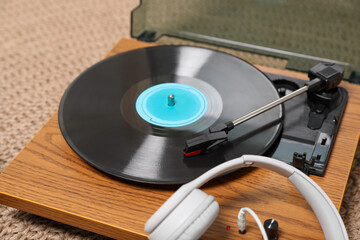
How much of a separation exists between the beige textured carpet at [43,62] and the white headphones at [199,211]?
0.75ft

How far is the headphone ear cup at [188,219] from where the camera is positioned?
0.57 meters

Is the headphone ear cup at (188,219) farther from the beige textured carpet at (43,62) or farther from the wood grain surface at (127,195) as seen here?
the beige textured carpet at (43,62)

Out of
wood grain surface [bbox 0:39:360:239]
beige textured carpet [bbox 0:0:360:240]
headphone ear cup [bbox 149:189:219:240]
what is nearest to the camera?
headphone ear cup [bbox 149:189:219:240]

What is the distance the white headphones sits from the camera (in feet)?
1.89

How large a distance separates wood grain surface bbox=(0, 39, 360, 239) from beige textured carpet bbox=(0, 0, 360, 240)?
9 cm

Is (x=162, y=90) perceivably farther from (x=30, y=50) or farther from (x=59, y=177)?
(x=30, y=50)

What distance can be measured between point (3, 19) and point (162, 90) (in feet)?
2.94

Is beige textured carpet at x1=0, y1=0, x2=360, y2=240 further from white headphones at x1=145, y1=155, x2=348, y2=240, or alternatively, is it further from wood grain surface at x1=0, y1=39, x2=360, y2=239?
white headphones at x1=145, y1=155, x2=348, y2=240

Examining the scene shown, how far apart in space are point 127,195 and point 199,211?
209 millimetres

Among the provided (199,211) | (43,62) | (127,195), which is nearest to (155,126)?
(127,195)

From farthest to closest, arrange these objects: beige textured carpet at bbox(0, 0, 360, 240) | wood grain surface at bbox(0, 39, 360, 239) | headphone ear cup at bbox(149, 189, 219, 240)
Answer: beige textured carpet at bbox(0, 0, 360, 240), wood grain surface at bbox(0, 39, 360, 239), headphone ear cup at bbox(149, 189, 219, 240)

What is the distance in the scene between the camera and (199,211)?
589 mm

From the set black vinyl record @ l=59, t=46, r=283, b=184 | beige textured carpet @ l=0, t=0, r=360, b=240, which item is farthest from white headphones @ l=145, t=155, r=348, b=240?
beige textured carpet @ l=0, t=0, r=360, b=240

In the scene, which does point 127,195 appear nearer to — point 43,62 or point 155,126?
point 155,126
